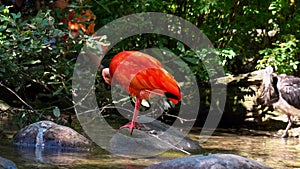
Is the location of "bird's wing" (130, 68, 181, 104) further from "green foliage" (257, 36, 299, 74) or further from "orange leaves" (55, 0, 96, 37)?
"green foliage" (257, 36, 299, 74)

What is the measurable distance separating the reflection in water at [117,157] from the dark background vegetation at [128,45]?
948 mm

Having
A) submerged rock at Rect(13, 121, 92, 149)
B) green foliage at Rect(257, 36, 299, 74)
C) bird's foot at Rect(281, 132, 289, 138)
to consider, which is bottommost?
bird's foot at Rect(281, 132, 289, 138)

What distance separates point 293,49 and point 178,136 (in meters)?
4.32

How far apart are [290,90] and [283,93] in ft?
0.45

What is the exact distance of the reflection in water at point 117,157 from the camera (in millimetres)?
4941

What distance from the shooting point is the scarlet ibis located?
29.8ft

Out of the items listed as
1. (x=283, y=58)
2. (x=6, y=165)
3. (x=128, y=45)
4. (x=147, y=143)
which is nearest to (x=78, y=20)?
(x=128, y=45)

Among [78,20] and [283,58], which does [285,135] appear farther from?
[78,20]

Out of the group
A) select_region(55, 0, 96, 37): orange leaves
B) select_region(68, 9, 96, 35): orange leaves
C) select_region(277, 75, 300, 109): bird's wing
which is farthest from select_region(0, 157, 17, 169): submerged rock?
select_region(277, 75, 300, 109): bird's wing

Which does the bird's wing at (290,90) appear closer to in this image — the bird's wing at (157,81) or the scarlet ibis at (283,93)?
the scarlet ibis at (283,93)

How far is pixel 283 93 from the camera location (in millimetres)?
9156

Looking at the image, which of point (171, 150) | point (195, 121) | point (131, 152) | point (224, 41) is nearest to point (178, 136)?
point (171, 150)

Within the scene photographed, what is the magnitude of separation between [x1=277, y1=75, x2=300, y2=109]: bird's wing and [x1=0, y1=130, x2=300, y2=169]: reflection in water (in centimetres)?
158

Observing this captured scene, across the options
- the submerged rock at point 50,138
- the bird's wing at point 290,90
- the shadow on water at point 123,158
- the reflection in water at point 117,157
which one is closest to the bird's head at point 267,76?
the bird's wing at point 290,90
